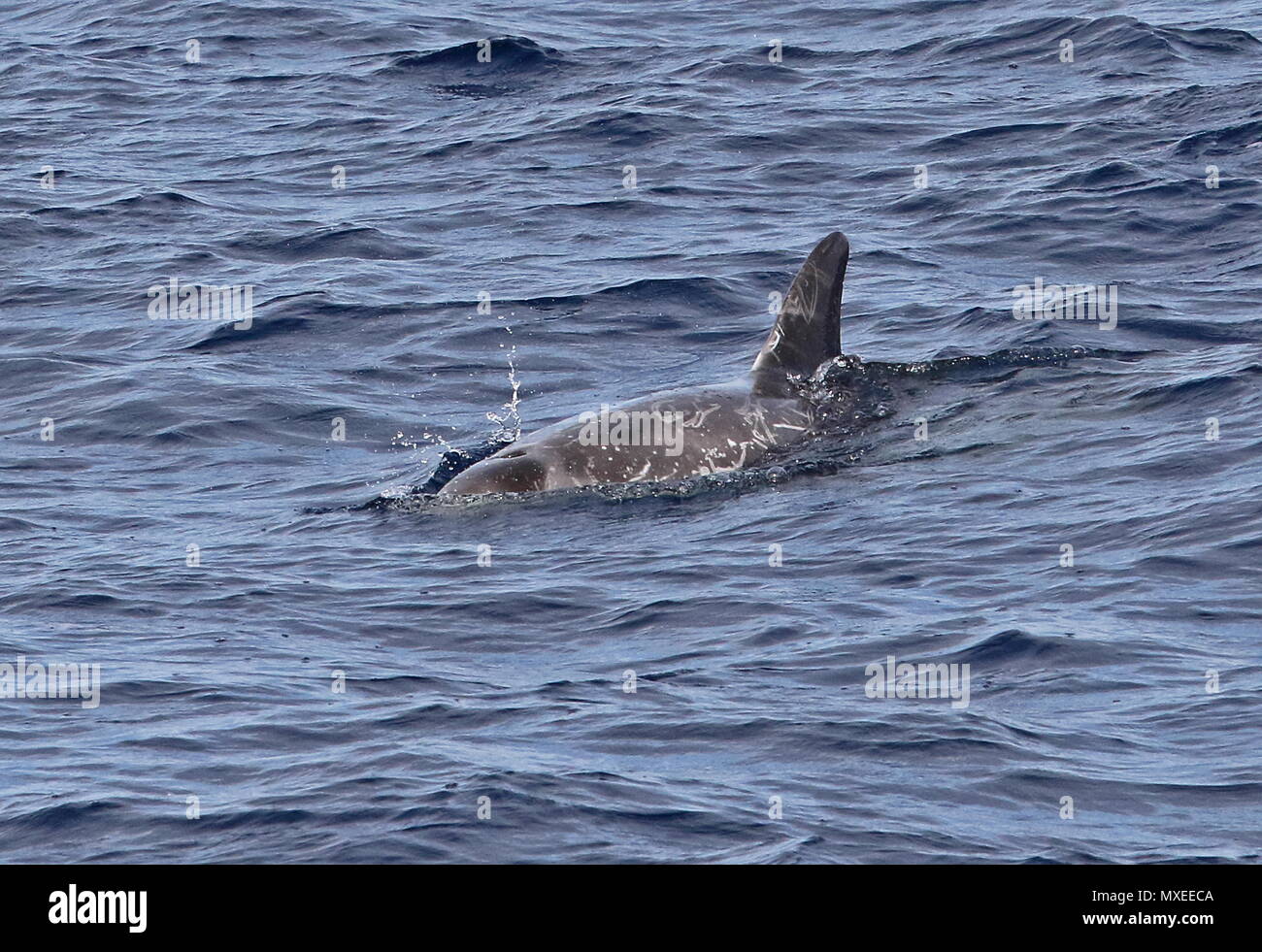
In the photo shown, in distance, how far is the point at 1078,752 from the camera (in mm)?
10352

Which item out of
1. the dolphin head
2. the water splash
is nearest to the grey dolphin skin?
the dolphin head

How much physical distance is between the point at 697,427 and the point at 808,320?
1.65 metres

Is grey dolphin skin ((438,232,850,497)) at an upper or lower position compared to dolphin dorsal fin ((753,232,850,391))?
lower

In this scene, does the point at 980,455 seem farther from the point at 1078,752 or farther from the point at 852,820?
the point at 852,820

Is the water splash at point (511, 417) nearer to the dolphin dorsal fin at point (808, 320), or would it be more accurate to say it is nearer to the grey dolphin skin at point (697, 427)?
the grey dolphin skin at point (697, 427)

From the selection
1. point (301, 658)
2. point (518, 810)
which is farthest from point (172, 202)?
point (518, 810)

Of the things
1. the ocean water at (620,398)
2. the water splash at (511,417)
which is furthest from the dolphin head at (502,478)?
the water splash at (511,417)

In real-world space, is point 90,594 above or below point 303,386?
below

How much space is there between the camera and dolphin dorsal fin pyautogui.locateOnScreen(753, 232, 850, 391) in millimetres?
16703

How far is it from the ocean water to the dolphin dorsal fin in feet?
2.17

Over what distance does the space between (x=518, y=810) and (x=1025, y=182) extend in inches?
668

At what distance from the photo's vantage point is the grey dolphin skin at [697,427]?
15352mm

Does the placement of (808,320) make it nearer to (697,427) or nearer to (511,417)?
(697,427)

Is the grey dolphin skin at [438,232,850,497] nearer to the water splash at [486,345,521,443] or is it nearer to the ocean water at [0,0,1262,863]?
the ocean water at [0,0,1262,863]
